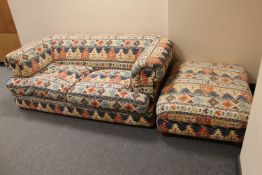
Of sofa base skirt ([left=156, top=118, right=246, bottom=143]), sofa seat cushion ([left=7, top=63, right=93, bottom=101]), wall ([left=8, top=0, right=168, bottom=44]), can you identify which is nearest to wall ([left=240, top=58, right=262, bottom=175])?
sofa base skirt ([left=156, top=118, right=246, bottom=143])

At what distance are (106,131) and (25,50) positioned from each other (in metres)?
1.33

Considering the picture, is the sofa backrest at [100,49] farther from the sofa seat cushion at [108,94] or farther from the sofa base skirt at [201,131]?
the sofa base skirt at [201,131]

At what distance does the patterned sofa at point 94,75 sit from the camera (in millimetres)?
1989

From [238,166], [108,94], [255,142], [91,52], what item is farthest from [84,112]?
[255,142]

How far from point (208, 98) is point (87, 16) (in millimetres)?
1826

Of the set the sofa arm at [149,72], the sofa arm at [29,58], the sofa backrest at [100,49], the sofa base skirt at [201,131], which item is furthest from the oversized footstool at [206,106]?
the sofa arm at [29,58]

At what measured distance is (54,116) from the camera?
249cm

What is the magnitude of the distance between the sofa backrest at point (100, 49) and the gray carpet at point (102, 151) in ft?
2.35

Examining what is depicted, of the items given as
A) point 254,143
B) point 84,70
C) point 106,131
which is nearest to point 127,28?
point 84,70

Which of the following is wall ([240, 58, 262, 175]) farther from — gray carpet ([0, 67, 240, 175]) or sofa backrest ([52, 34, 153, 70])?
sofa backrest ([52, 34, 153, 70])

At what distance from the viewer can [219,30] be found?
2246mm

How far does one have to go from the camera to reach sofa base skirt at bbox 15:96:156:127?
2094 mm

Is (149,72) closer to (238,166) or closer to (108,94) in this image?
(108,94)

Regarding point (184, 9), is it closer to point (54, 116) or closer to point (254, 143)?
point (254, 143)
